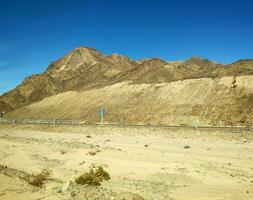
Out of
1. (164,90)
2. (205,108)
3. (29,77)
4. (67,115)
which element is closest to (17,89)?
(29,77)

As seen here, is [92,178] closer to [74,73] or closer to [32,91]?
[32,91]

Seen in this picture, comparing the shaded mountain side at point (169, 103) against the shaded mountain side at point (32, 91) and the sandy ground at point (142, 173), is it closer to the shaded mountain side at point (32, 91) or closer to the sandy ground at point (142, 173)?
the sandy ground at point (142, 173)

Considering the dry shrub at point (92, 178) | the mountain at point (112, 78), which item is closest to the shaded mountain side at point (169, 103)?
the mountain at point (112, 78)

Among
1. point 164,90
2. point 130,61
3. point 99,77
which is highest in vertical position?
point 130,61

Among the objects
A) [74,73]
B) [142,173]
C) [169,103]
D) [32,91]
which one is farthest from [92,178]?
[74,73]

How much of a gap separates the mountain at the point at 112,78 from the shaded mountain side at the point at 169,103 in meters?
0.30

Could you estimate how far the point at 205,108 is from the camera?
63188mm

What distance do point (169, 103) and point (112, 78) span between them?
176 feet

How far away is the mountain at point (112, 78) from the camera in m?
74.6

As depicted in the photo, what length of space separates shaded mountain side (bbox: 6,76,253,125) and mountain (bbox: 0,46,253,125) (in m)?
0.30

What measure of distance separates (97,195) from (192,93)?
2558 inches

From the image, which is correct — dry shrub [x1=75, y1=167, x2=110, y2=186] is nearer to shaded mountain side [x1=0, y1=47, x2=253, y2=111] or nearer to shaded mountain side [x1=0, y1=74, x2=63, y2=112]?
shaded mountain side [x1=0, y1=47, x2=253, y2=111]

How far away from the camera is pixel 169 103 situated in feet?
234

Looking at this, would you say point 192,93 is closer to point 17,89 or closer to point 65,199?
point 65,199
